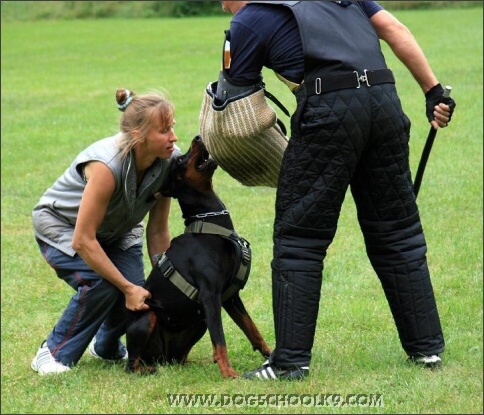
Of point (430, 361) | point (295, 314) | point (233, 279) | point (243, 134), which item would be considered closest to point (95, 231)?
point (233, 279)

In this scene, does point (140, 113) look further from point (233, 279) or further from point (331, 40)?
point (331, 40)

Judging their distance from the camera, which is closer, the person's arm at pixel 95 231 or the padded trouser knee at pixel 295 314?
the padded trouser knee at pixel 295 314

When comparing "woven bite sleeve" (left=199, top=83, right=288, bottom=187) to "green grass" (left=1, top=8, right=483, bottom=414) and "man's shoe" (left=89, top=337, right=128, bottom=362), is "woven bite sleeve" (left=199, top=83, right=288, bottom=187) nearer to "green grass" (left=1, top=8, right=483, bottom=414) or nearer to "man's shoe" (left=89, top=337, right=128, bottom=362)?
"green grass" (left=1, top=8, right=483, bottom=414)

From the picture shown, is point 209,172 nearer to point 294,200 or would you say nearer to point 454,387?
point 294,200

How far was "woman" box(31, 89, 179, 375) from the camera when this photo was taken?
4.96 meters

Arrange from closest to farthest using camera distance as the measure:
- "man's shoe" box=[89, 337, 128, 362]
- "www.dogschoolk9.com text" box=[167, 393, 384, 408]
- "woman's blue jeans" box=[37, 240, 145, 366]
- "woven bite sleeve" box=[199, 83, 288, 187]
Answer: "www.dogschoolk9.com text" box=[167, 393, 384, 408] → "woven bite sleeve" box=[199, 83, 288, 187] → "woman's blue jeans" box=[37, 240, 145, 366] → "man's shoe" box=[89, 337, 128, 362]

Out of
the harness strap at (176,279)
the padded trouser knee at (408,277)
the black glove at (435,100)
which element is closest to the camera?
the padded trouser knee at (408,277)

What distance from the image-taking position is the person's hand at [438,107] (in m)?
4.88

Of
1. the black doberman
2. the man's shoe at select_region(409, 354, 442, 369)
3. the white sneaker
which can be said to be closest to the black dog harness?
the black doberman

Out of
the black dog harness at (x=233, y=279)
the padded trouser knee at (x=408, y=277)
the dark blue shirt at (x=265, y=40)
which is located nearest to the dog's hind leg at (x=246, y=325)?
the black dog harness at (x=233, y=279)

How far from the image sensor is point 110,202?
5.09 meters

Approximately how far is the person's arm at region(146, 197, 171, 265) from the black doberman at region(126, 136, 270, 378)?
0.30 meters

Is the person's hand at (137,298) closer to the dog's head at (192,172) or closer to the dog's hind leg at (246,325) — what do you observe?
the dog's hind leg at (246,325)

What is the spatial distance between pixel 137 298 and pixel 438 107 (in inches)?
70.7
